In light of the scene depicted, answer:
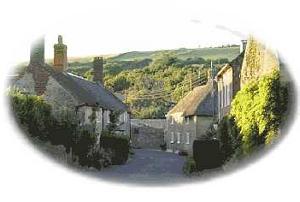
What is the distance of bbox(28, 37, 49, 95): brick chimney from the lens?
5.32 m

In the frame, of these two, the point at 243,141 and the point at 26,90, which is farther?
the point at 243,141

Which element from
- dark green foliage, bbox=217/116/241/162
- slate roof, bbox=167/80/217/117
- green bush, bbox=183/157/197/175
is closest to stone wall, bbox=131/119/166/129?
slate roof, bbox=167/80/217/117

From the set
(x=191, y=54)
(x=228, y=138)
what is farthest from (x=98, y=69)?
(x=228, y=138)

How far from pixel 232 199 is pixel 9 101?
1.86 metres

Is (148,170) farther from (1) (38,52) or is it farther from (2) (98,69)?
(1) (38,52)

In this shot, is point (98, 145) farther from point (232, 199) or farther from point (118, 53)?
point (232, 199)

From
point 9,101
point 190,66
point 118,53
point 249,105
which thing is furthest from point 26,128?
point 249,105

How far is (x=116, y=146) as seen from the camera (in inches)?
216

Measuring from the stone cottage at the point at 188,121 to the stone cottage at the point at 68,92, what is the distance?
1.14 ft

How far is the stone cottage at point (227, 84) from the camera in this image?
A: 564 centimetres

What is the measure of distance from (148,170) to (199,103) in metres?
0.67

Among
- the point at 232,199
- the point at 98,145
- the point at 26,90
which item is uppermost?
the point at 26,90

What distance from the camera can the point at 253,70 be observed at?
223 inches

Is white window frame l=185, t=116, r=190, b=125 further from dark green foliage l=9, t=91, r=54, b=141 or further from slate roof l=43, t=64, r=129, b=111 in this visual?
dark green foliage l=9, t=91, r=54, b=141
